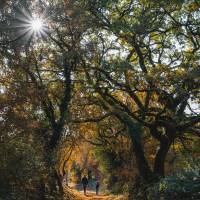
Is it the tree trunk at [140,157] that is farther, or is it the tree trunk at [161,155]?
the tree trunk at [161,155]

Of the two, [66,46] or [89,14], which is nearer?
[89,14]

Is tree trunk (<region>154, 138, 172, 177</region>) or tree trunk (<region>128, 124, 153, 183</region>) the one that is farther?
tree trunk (<region>154, 138, 172, 177</region>)

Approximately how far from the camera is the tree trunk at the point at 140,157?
71.5 feet

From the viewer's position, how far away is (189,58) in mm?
21406

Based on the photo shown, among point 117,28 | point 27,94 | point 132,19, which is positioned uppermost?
point 132,19

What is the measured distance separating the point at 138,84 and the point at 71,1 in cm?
504

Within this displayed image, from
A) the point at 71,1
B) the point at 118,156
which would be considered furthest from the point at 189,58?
the point at 118,156

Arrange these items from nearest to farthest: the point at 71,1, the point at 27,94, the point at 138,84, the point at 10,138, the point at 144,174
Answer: the point at 10,138 → the point at 27,94 → the point at 71,1 → the point at 138,84 → the point at 144,174

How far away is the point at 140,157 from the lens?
22.2 metres

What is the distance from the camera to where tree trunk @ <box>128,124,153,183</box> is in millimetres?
21791

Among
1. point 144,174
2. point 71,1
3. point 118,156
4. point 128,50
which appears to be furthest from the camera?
point 118,156

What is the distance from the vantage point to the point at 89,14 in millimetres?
19531

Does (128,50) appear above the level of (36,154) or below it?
above

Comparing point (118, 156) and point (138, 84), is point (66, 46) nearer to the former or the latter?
point (138, 84)
